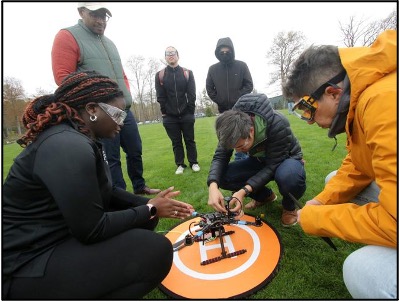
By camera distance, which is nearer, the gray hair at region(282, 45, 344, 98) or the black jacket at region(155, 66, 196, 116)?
the gray hair at region(282, 45, 344, 98)

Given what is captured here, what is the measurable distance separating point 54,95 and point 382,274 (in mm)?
2478

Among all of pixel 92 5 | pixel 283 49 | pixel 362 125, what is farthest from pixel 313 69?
pixel 283 49

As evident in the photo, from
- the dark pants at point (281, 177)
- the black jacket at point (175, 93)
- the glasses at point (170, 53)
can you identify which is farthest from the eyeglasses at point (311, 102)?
the glasses at point (170, 53)

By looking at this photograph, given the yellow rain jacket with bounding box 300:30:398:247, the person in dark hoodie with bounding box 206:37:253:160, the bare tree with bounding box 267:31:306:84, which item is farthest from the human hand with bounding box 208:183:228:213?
the bare tree with bounding box 267:31:306:84

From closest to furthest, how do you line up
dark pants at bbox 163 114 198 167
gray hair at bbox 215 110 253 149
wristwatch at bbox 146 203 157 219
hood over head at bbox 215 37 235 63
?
wristwatch at bbox 146 203 157 219 < gray hair at bbox 215 110 253 149 < hood over head at bbox 215 37 235 63 < dark pants at bbox 163 114 198 167

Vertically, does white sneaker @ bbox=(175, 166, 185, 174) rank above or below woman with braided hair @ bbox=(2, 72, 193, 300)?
below

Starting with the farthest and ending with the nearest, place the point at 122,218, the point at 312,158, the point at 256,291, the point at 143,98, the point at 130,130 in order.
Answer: the point at 143,98
the point at 312,158
the point at 130,130
the point at 256,291
the point at 122,218

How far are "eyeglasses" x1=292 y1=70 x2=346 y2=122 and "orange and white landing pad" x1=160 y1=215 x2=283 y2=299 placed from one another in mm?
1366

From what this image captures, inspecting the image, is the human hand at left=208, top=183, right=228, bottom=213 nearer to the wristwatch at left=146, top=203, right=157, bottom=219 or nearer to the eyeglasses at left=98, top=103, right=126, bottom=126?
the wristwatch at left=146, top=203, right=157, bottom=219

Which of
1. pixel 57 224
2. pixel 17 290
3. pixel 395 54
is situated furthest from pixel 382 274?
pixel 17 290

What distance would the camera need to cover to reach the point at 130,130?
13.6 feet

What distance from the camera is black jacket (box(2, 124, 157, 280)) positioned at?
5.09ft

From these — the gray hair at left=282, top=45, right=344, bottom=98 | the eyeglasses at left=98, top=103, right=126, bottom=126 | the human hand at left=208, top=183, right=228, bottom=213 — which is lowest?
the human hand at left=208, top=183, right=228, bottom=213

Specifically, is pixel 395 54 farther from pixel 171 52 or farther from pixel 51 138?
pixel 171 52
